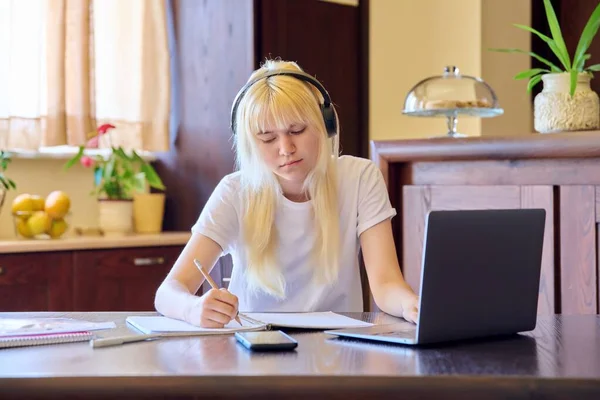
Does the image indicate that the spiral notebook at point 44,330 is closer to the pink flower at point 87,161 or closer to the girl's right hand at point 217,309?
the girl's right hand at point 217,309

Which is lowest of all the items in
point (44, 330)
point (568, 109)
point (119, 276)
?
point (119, 276)

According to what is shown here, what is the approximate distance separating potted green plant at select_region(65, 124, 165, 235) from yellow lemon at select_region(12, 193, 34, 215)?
247 millimetres

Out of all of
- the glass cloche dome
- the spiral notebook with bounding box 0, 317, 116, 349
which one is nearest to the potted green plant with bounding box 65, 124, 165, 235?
the glass cloche dome

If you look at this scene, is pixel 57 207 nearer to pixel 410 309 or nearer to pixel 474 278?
pixel 410 309

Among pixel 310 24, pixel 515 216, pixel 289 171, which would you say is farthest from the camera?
pixel 310 24

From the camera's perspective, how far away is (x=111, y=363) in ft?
3.80

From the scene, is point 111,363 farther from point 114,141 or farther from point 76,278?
point 114,141

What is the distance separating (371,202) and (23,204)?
5.61 feet

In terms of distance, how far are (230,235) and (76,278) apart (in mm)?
1357

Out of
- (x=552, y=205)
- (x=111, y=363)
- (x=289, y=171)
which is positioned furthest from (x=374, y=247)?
(x=111, y=363)

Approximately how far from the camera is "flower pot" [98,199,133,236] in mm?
3572

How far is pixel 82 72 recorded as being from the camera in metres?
3.62

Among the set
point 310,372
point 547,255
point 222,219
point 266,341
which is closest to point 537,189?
point 547,255

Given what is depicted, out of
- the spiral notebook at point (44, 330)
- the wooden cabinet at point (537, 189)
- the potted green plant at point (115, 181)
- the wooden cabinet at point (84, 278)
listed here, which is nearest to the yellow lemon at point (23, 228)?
the wooden cabinet at point (84, 278)
